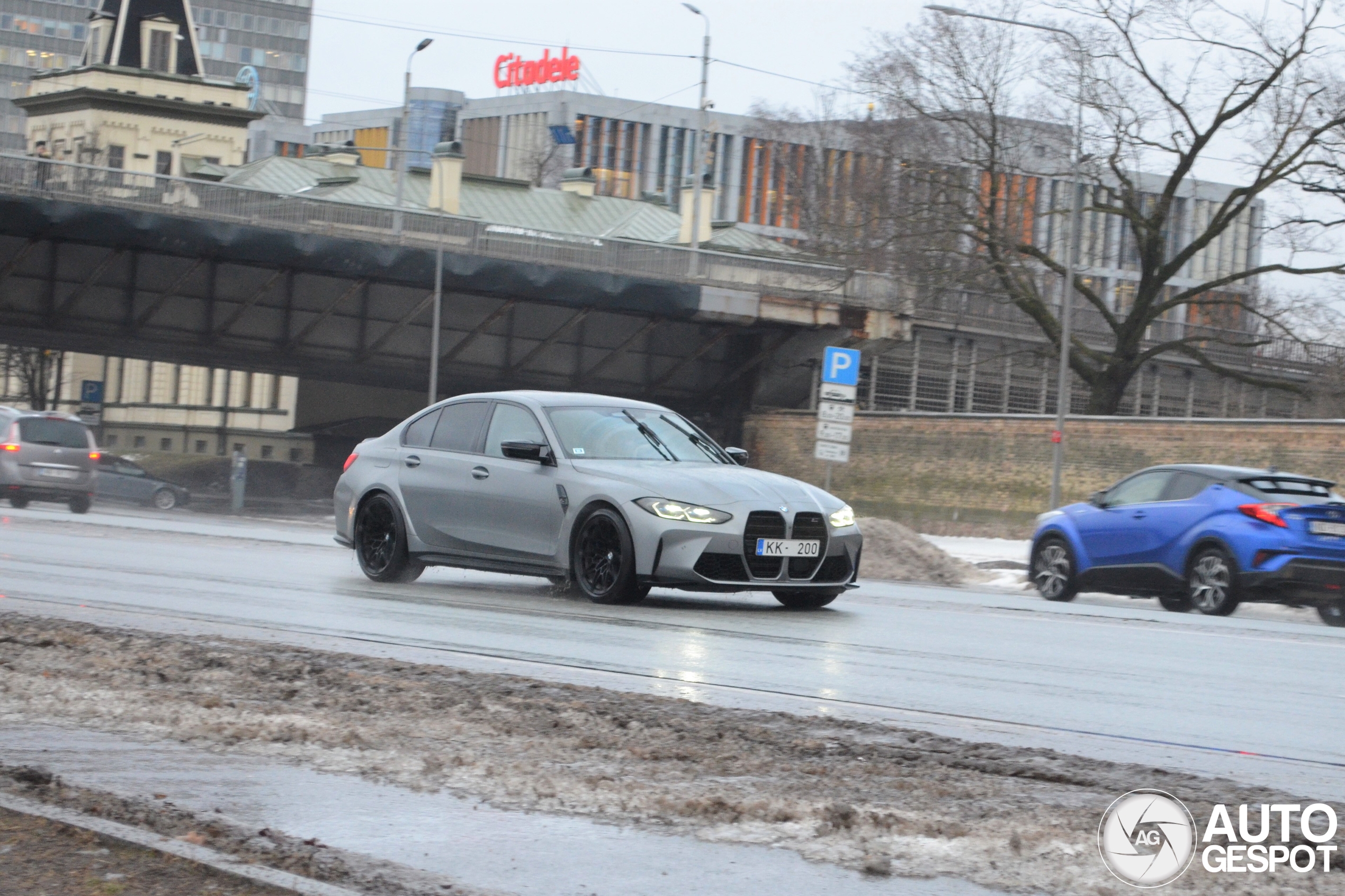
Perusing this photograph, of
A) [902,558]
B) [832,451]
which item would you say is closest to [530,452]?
[902,558]

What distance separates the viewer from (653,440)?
12.6 metres

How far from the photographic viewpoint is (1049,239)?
4712 centimetres

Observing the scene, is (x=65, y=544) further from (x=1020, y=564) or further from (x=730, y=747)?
(x=1020, y=564)

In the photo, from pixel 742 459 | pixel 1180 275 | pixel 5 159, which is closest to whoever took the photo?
pixel 742 459

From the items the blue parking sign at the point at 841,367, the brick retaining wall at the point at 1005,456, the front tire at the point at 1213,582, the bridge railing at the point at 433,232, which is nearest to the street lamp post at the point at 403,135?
the bridge railing at the point at 433,232

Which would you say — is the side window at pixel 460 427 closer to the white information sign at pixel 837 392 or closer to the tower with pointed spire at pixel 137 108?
the white information sign at pixel 837 392

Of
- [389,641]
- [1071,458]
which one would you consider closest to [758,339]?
[1071,458]

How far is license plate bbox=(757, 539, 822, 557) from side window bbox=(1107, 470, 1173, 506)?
676 centimetres

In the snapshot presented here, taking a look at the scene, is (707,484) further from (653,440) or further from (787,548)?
(653,440)

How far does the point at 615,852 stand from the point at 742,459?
27.6 feet

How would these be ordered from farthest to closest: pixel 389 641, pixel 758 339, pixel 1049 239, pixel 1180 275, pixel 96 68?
pixel 1180 275 → pixel 96 68 → pixel 758 339 → pixel 1049 239 → pixel 389 641

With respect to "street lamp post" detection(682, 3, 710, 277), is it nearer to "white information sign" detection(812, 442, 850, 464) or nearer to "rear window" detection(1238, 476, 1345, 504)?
"white information sign" detection(812, 442, 850, 464)

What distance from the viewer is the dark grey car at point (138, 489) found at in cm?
4509

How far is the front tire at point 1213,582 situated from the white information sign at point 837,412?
1047 cm
